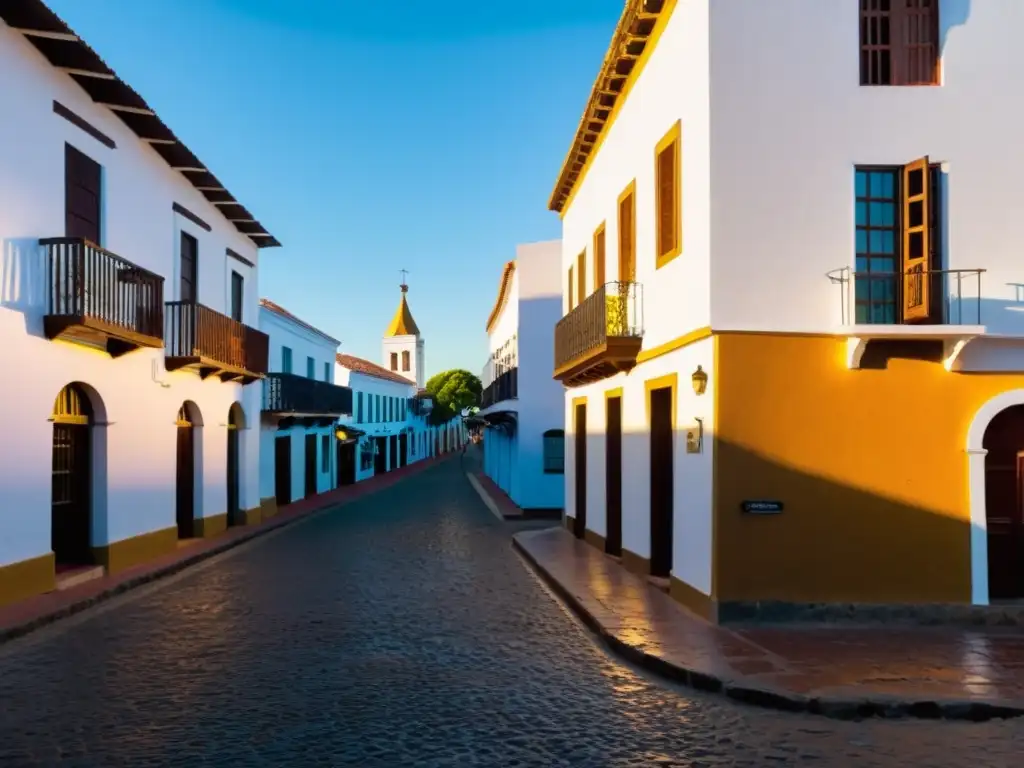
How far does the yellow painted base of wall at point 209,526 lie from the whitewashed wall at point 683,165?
31.0 feet

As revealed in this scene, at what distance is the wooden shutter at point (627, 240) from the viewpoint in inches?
541

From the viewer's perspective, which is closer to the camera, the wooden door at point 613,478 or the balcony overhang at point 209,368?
the wooden door at point 613,478

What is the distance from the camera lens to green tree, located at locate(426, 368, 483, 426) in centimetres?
8269

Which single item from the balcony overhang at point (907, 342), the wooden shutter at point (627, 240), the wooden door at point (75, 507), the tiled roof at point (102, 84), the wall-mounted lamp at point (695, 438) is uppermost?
the tiled roof at point (102, 84)

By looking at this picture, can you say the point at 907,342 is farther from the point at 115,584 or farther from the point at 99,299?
the point at 115,584

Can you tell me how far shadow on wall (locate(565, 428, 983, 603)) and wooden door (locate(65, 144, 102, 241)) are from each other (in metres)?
8.92

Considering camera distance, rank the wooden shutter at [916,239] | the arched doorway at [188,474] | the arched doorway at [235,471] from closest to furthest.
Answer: the wooden shutter at [916,239] < the arched doorway at [188,474] < the arched doorway at [235,471]

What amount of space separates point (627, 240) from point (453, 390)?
70.1 m

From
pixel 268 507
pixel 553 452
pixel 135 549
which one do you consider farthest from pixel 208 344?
pixel 553 452

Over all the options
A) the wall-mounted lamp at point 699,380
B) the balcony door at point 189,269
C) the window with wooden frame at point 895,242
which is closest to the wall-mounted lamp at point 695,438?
the wall-mounted lamp at point 699,380

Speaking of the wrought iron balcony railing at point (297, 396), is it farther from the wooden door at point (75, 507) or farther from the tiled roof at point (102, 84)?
the wooden door at point (75, 507)

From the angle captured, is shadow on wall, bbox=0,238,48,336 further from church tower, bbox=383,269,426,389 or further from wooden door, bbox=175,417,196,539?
church tower, bbox=383,269,426,389

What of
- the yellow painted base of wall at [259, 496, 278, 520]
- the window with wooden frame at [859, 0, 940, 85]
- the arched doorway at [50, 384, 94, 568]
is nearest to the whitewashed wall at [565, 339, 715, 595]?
the window with wooden frame at [859, 0, 940, 85]

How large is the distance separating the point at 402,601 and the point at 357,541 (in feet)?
24.2
